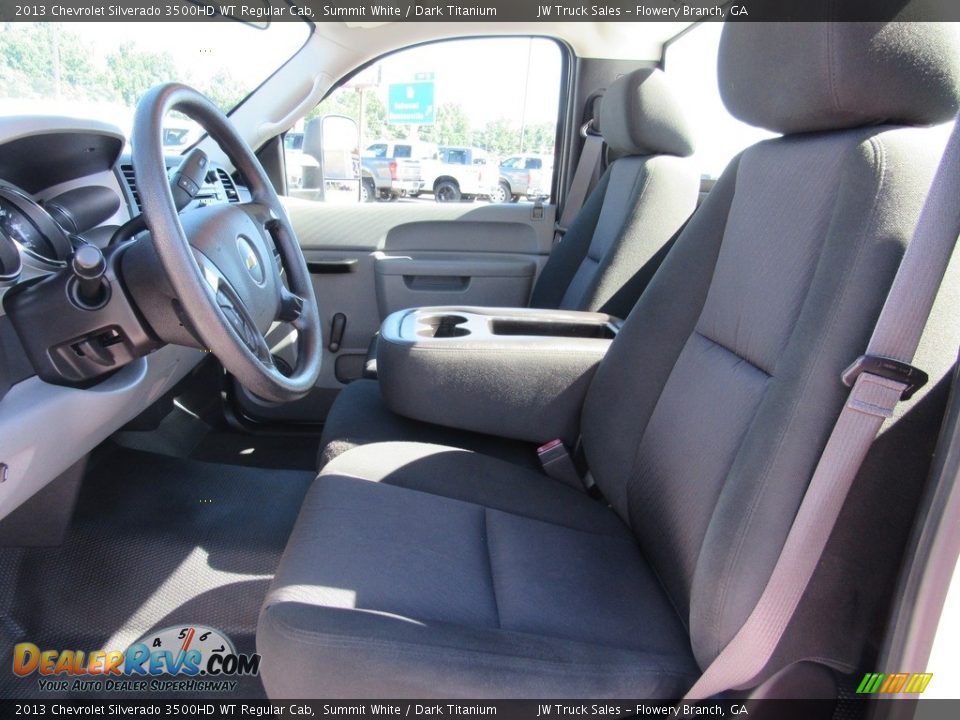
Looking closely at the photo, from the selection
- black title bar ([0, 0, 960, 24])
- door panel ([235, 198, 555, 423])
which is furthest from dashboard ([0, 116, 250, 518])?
door panel ([235, 198, 555, 423])

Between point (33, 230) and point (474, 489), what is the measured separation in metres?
0.80

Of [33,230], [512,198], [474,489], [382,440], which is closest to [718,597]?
[474,489]

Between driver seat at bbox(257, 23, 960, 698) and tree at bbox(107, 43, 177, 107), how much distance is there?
1108mm

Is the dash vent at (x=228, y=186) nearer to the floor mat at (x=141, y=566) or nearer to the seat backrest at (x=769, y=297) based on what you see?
the floor mat at (x=141, y=566)

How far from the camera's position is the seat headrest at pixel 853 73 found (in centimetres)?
72

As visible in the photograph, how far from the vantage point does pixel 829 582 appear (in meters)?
0.74

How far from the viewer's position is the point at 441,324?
5.55 feet

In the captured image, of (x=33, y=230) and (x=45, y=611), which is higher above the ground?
(x=33, y=230)

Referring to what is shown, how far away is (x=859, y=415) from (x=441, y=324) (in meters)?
1.14

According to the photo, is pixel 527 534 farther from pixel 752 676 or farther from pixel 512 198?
pixel 512 198

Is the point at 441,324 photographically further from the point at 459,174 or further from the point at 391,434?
the point at 459,174
